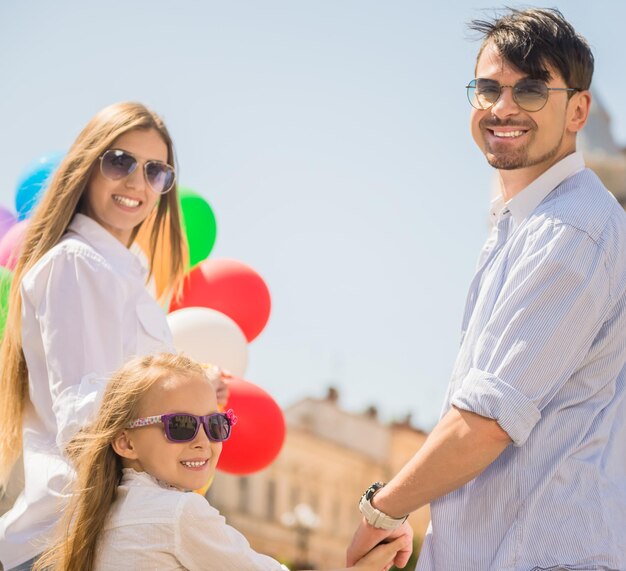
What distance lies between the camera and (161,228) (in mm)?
4418

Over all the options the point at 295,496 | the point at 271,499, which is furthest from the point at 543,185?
the point at 295,496

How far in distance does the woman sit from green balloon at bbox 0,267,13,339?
367 mm

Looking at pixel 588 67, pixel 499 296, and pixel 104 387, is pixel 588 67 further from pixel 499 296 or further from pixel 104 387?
pixel 104 387

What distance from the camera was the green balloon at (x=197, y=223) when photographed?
5.38 metres

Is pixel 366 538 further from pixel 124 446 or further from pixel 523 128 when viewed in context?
pixel 523 128

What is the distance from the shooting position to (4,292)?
14.0ft

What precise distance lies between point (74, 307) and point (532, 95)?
1.39m

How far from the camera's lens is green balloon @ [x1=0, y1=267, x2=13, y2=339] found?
4.10 meters

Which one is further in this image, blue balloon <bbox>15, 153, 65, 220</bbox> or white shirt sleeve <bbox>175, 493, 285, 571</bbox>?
blue balloon <bbox>15, 153, 65, 220</bbox>

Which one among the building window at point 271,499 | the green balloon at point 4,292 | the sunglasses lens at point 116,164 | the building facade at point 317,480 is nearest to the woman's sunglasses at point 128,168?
the sunglasses lens at point 116,164

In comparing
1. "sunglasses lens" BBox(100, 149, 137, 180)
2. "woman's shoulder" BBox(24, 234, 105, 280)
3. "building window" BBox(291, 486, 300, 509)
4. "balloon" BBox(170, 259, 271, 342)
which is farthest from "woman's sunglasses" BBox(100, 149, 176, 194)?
"building window" BBox(291, 486, 300, 509)

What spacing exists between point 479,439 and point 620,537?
0.41 m

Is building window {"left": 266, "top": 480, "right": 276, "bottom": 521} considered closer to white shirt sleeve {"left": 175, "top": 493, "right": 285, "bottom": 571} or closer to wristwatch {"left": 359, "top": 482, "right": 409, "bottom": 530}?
wristwatch {"left": 359, "top": 482, "right": 409, "bottom": 530}

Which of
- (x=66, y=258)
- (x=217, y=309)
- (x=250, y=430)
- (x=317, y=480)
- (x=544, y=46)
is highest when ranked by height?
(x=544, y=46)
